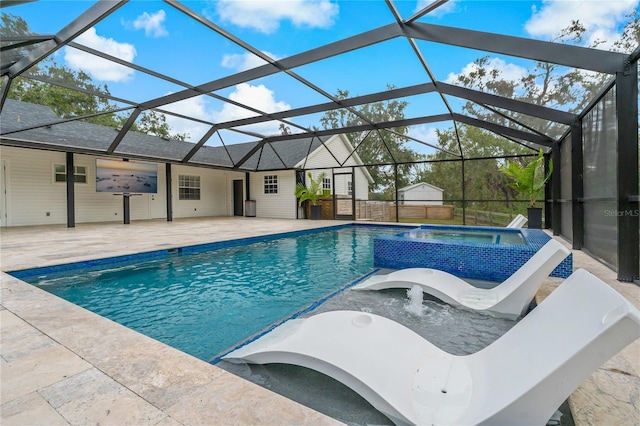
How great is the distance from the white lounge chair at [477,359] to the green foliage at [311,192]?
11.4 metres

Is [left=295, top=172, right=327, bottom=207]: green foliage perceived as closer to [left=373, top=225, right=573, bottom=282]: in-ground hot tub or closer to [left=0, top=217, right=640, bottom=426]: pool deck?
[left=373, top=225, right=573, bottom=282]: in-ground hot tub

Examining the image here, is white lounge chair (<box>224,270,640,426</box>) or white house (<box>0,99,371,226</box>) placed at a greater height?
white house (<box>0,99,371,226</box>)

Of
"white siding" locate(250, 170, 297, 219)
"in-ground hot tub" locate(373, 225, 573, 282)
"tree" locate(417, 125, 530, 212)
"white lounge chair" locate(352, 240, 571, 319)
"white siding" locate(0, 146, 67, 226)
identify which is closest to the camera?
"white lounge chair" locate(352, 240, 571, 319)

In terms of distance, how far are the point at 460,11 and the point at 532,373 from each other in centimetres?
411

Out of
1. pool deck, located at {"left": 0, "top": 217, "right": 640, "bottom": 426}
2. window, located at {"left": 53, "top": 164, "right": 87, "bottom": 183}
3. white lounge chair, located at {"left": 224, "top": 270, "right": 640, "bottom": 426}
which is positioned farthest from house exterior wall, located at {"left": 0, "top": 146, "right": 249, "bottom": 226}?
white lounge chair, located at {"left": 224, "top": 270, "right": 640, "bottom": 426}

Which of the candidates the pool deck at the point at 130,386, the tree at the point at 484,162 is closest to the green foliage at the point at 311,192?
the tree at the point at 484,162

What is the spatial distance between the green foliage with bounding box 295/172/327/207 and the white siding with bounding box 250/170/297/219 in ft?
1.63

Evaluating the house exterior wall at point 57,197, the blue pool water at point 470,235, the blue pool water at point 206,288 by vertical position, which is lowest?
the blue pool water at point 206,288

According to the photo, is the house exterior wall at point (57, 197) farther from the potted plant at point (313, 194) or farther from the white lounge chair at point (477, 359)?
the white lounge chair at point (477, 359)

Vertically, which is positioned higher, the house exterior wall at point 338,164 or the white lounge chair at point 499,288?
the house exterior wall at point 338,164

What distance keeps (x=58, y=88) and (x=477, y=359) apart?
9.95 metres

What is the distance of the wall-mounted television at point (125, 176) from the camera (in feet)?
35.2

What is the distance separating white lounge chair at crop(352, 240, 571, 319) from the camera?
269 cm

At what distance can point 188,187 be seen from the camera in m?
15.0
